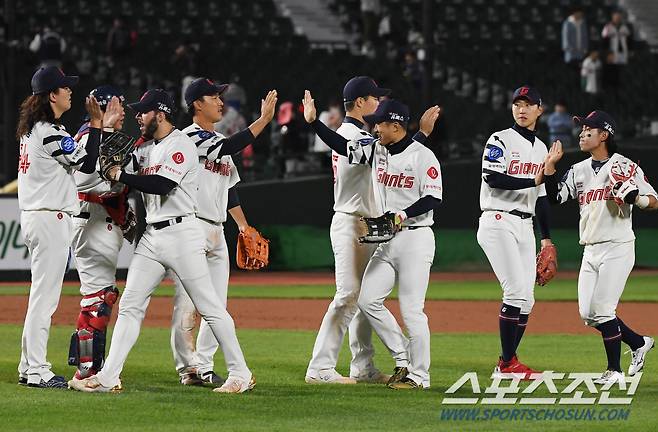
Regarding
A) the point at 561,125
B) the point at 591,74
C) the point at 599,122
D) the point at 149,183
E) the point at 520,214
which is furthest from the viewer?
the point at 591,74

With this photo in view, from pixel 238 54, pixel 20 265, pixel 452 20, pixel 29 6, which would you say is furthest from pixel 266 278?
pixel 452 20

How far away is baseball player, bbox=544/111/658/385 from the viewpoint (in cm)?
945

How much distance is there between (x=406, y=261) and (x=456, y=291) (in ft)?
30.5

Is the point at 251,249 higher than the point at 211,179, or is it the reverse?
the point at 211,179

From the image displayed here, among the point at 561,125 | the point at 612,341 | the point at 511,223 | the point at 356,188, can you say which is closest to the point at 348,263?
the point at 356,188

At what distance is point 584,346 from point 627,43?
15.3 meters

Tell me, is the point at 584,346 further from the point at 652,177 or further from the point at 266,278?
the point at 652,177

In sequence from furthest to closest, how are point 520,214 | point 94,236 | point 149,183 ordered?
1. point 520,214
2. point 94,236
3. point 149,183

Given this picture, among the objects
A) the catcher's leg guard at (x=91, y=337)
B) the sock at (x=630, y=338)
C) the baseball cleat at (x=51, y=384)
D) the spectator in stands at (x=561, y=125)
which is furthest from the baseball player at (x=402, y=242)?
the spectator in stands at (x=561, y=125)

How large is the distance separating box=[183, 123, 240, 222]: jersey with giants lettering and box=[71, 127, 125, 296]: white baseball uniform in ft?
1.87

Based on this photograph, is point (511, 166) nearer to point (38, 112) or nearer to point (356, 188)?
point (356, 188)

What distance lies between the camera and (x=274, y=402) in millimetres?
8508

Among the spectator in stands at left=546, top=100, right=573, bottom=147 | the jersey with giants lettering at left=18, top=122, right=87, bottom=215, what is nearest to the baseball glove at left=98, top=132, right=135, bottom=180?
the jersey with giants lettering at left=18, top=122, right=87, bottom=215

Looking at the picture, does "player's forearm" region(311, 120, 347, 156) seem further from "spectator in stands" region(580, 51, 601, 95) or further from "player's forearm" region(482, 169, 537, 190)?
"spectator in stands" region(580, 51, 601, 95)
